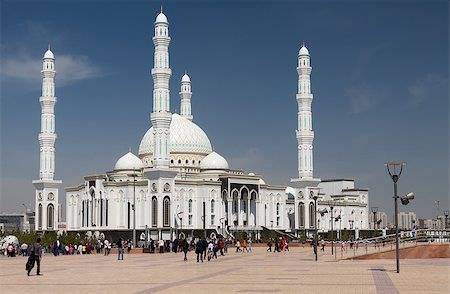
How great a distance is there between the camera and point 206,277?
81.8ft

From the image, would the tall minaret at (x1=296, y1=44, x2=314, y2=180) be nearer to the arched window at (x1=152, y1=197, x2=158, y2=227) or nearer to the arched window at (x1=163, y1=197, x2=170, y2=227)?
the arched window at (x1=163, y1=197, x2=170, y2=227)

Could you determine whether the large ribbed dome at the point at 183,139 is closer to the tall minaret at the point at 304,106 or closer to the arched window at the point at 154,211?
the tall minaret at the point at 304,106

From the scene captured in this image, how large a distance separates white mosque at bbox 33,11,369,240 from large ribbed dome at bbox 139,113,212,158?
0.39 feet

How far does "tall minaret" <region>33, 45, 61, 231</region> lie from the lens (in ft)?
268

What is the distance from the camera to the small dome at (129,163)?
8812cm

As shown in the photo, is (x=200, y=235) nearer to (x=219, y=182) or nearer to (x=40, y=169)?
(x=219, y=182)

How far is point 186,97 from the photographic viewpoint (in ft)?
324

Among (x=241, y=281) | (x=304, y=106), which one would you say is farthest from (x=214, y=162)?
(x=241, y=281)

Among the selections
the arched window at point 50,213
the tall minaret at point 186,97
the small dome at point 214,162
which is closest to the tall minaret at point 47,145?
the arched window at point 50,213

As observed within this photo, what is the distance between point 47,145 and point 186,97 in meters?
23.1

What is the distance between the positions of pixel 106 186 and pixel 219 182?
12.6m

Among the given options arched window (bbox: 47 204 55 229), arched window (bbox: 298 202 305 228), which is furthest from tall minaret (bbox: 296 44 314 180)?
arched window (bbox: 47 204 55 229)

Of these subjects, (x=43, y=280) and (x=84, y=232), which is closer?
(x=43, y=280)

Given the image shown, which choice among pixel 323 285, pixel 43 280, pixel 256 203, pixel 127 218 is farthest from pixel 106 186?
pixel 323 285
